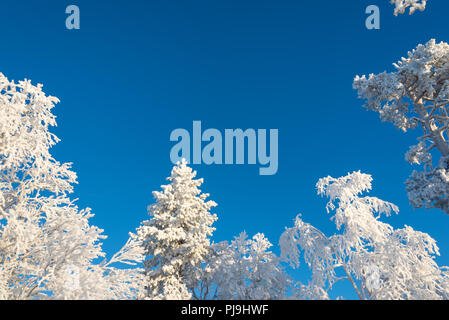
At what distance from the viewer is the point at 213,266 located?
16.5 meters

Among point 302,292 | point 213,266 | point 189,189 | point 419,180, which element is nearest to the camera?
point 302,292

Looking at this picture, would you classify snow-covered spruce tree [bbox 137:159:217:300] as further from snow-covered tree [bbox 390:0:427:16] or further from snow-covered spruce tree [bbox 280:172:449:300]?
snow-covered tree [bbox 390:0:427:16]

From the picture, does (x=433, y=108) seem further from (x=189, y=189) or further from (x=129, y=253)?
(x=129, y=253)

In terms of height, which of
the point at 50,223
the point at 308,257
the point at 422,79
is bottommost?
the point at 308,257

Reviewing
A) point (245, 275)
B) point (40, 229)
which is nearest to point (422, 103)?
point (245, 275)

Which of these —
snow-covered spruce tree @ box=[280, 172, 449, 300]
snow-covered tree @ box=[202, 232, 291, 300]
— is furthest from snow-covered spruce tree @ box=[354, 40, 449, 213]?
snow-covered tree @ box=[202, 232, 291, 300]

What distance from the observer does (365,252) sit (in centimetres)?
1420

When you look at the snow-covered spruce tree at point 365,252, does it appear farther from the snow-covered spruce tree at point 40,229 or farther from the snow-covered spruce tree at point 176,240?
the snow-covered spruce tree at point 40,229

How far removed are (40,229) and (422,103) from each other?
72.7 ft

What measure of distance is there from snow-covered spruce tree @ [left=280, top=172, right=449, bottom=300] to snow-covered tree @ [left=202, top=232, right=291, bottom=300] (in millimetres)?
1235

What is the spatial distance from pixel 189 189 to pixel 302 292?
8.81 metres

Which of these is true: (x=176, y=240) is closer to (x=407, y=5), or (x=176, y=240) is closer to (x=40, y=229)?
(x=40, y=229)

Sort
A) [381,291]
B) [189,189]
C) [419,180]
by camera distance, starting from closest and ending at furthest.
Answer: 1. [381,291]
2. [419,180]
3. [189,189]

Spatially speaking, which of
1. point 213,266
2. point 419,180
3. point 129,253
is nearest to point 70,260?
point 129,253
